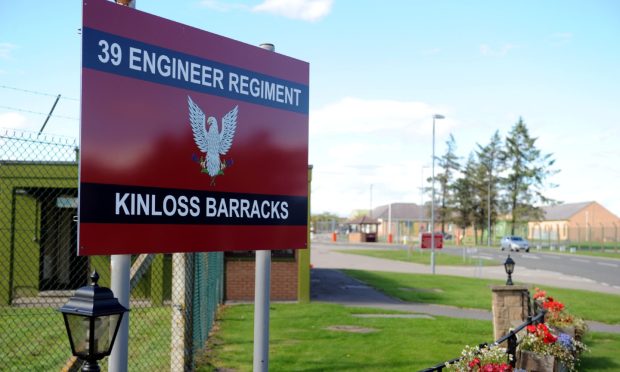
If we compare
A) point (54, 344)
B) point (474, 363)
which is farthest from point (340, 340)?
point (474, 363)

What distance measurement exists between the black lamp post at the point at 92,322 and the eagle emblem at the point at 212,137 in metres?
1.03

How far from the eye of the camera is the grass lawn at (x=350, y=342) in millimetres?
9234

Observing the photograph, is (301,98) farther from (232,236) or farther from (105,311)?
(105,311)

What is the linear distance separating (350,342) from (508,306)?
276 cm

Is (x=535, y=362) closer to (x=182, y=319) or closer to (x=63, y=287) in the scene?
(x=182, y=319)

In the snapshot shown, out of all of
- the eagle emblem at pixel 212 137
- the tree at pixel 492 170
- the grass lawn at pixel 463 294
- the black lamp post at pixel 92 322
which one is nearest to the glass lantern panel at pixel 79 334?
the black lamp post at pixel 92 322

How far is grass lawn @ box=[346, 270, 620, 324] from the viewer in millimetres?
16378

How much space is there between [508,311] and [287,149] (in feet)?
20.9

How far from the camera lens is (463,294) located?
65.0 feet

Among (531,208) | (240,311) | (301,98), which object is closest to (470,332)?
(240,311)

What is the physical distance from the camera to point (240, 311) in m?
15.0

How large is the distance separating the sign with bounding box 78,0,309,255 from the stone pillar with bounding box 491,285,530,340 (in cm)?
591

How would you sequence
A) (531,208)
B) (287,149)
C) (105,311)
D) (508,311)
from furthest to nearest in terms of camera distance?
(531,208) < (508,311) < (287,149) < (105,311)

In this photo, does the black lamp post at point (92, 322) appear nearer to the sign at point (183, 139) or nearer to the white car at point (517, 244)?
the sign at point (183, 139)
